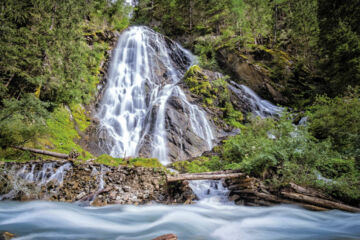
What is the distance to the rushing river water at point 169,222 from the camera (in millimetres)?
4152

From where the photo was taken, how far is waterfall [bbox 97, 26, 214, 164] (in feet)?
49.4

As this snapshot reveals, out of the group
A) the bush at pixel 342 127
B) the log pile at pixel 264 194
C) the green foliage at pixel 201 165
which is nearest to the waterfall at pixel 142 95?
the green foliage at pixel 201 165

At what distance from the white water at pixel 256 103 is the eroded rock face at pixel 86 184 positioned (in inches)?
603

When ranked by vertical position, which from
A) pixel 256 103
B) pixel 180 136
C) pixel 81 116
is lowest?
pixel 180 136

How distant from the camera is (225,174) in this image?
6859mm

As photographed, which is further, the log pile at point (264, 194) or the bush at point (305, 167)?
the bush at point (305, 167)

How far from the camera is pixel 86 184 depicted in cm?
643

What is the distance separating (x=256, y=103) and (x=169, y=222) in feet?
60.1

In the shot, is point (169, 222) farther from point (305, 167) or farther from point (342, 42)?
point (342, 42)

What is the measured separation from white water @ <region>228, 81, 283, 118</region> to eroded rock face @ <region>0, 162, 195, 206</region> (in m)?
15.3

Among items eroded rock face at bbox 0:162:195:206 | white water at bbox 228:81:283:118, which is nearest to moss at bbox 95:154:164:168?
eroded rock face at bbox 0:162:195:206

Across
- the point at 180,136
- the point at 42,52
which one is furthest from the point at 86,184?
the point at 42,52

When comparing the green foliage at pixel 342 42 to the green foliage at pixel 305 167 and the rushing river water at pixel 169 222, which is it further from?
the rushing river water at pixel 169 222

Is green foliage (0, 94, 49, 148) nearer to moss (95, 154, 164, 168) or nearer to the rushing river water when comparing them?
moss (95, 154, 164, 168)
